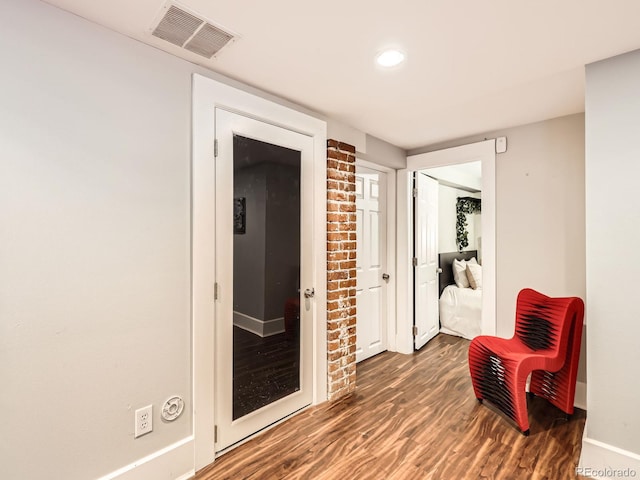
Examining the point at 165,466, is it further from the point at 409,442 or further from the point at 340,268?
the point at 340,268

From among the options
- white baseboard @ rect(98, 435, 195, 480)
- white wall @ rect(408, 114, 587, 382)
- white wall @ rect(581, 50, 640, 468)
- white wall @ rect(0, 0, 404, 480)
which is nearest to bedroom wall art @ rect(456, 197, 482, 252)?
white wall @ rect(408, 114, 587, 382)

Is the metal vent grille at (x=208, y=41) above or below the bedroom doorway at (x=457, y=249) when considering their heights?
above

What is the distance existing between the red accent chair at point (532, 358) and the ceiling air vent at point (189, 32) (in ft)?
8.63

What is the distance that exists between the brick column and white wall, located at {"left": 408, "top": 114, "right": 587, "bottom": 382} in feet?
4.55

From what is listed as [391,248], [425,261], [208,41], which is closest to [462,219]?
[425,261]

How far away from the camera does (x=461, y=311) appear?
4.33m

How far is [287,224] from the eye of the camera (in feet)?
7.82

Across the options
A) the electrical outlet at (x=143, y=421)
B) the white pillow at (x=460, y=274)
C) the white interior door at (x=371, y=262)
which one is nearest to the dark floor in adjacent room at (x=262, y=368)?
the electrical outlet at (x=143, y=421)

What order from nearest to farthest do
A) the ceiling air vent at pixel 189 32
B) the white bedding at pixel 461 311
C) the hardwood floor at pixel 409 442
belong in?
the ceiling air vent at pixel 189 32
the hardwood floor at pixel 409 442
the white bedding at pixel 461 311

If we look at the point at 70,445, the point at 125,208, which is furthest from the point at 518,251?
the point at 70,445

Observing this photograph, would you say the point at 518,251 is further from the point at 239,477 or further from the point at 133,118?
the point at 133,118

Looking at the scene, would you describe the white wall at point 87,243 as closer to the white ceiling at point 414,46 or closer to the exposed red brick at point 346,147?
the white ceiling at point 414,46

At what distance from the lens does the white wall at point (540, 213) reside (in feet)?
8.48

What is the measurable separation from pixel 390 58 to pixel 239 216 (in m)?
1.29
